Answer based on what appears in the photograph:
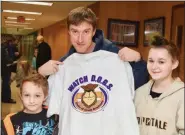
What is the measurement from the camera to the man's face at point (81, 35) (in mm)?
1351

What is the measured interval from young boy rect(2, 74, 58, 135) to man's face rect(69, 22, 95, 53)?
0.26m

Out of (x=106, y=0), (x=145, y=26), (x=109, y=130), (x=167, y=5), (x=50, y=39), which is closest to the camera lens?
(x=109, y=130)

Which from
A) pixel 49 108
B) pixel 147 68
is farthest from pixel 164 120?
pixel 49 108

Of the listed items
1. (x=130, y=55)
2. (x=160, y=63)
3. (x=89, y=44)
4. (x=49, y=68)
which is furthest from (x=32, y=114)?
(x=160, y=63)

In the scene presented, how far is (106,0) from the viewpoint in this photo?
5.47 metres

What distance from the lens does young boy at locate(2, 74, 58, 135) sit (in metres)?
1.39

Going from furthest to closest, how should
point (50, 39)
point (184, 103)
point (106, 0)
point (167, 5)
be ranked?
point (50, 39), point (106, 0), point (167, 5), point (184, 103)

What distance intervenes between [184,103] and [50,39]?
11.0 meters

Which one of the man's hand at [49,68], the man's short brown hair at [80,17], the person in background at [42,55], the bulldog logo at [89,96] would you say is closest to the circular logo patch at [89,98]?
the bulldog logo at [89,96]

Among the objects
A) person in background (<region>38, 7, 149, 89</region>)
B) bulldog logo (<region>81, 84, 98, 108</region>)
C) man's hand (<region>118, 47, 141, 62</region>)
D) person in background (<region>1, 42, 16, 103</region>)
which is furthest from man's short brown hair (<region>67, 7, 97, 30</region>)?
person in background (<region>1, 42, 16, 103</region>)

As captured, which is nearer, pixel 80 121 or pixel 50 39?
pixel 80 121

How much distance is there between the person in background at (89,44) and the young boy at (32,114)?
7 centimetres

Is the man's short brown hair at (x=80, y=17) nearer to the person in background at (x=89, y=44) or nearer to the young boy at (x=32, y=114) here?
the person in background at (x=89, y=44)

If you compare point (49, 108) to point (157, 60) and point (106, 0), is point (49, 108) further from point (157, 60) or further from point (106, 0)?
point (106, 0)
